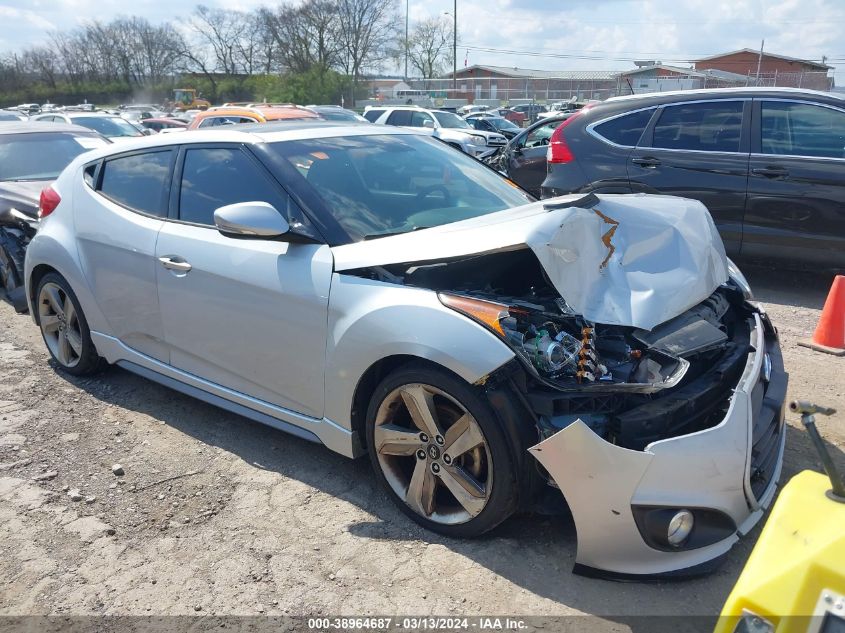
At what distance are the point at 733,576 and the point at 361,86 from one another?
62.4m

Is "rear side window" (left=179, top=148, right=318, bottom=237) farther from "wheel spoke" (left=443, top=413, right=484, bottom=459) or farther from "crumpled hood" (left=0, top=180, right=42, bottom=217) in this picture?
"crumpled hood" (left=0, top=180, right=42, bottom=217)

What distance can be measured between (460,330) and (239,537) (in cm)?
138

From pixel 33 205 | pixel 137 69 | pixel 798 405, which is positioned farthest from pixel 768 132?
pixel 137 69

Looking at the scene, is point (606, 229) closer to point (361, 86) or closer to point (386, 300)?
point (386, 300)

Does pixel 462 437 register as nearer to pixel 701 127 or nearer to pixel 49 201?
pixel 49 201

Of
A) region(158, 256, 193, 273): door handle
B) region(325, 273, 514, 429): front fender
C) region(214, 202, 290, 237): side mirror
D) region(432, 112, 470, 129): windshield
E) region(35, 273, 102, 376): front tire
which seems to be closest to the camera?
region(325, 273, 514, 429): front fender

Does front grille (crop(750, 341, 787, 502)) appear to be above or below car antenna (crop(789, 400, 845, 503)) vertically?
below

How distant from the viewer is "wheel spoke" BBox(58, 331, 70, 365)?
4.91 m

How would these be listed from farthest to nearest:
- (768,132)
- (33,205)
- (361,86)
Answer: (361,86)
(33,205)
(768,132)

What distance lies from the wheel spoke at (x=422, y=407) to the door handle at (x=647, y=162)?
4696 mm

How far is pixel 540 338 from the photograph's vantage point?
8.85 feet

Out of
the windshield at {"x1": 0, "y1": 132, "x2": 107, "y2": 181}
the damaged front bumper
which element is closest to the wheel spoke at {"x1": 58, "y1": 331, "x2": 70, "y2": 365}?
the windshield at {"x1": 0, "y1": 132, "x2": 107, "y2": 181}

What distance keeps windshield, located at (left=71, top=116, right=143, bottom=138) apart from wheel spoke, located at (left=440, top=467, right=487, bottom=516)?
48.8ft

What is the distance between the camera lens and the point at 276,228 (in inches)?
125
